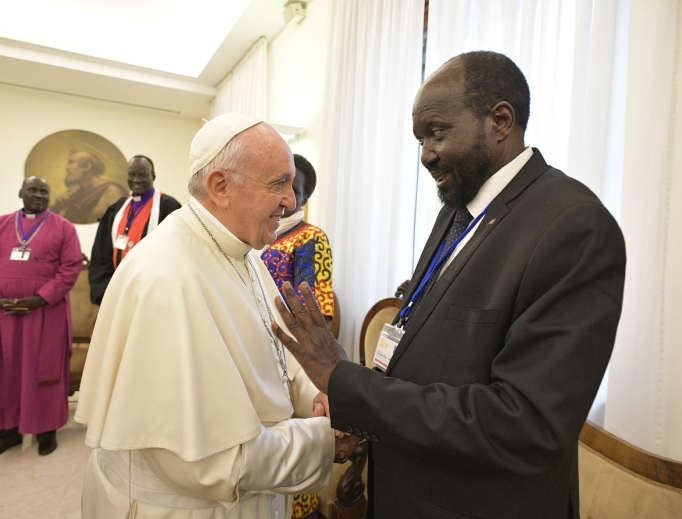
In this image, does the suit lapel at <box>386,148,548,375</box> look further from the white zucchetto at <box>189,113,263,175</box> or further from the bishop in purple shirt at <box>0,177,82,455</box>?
the bishop in purple shirt at <box>0,177,82,455</box>

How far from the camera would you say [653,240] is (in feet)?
5.25

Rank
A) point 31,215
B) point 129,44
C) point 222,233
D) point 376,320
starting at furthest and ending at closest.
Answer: point 129,44 < point 31,215 < point 376,320 < point 222,233

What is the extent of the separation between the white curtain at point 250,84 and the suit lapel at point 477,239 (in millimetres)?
5137

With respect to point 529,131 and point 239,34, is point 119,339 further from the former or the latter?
point 239,34

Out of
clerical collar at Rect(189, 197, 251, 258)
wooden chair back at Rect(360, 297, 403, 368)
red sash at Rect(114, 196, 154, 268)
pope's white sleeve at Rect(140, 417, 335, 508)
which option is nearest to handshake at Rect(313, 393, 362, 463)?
pope's white sleeve at Rect(140, 417, 335, 508)

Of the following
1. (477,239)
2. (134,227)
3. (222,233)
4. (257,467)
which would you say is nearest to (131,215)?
(134,227)

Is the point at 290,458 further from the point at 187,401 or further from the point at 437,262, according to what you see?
the point at 437,262

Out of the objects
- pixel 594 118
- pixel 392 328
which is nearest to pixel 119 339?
pixel 392 328

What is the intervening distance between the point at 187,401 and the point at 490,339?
2.61 ft

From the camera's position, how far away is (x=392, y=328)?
132cm

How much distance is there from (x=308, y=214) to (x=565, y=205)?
4097mm

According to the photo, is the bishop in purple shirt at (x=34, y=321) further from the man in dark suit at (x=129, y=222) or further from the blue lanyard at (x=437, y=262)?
the blue lanyard at (x=437, y=262)

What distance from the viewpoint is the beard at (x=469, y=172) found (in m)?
1.12

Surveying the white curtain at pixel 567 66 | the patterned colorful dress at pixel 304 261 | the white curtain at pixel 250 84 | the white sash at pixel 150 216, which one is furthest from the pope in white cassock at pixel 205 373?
the white curtain at pixel 250 84
